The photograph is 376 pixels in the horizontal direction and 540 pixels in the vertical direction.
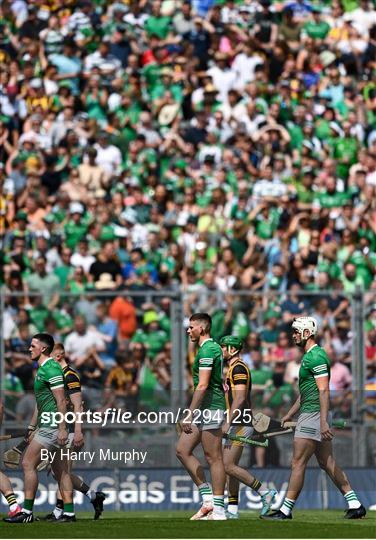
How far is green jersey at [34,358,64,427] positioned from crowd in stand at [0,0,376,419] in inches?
160

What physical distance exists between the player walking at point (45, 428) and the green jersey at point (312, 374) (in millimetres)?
2574

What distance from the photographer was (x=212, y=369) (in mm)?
18844

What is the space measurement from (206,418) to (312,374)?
123 centimetres

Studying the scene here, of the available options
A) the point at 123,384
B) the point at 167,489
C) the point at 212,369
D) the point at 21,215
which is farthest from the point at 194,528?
the point at 21,215

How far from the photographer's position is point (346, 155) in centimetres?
3005

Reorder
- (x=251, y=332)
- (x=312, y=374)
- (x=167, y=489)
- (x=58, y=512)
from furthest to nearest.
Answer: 1. (x=251, y=332)
2. (x=167, y=489)
3. (x=58, y=512)
4. (x=312, y=374)

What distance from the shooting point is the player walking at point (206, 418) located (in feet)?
61.2

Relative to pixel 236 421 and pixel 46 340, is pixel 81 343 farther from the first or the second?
pixel 46 340

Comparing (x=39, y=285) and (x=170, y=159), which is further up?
(x=170, y=159)

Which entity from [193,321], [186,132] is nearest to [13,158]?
[186,132]

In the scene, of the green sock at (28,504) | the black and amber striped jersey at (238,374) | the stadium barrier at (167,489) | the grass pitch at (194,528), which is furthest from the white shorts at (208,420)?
the stadium barrier at (167,489)

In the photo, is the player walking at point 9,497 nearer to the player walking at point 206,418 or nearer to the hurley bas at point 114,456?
the hurley bas at point 114,456

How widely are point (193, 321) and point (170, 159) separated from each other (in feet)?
37.5

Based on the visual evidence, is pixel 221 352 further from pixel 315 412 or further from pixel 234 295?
pixel 234 295
